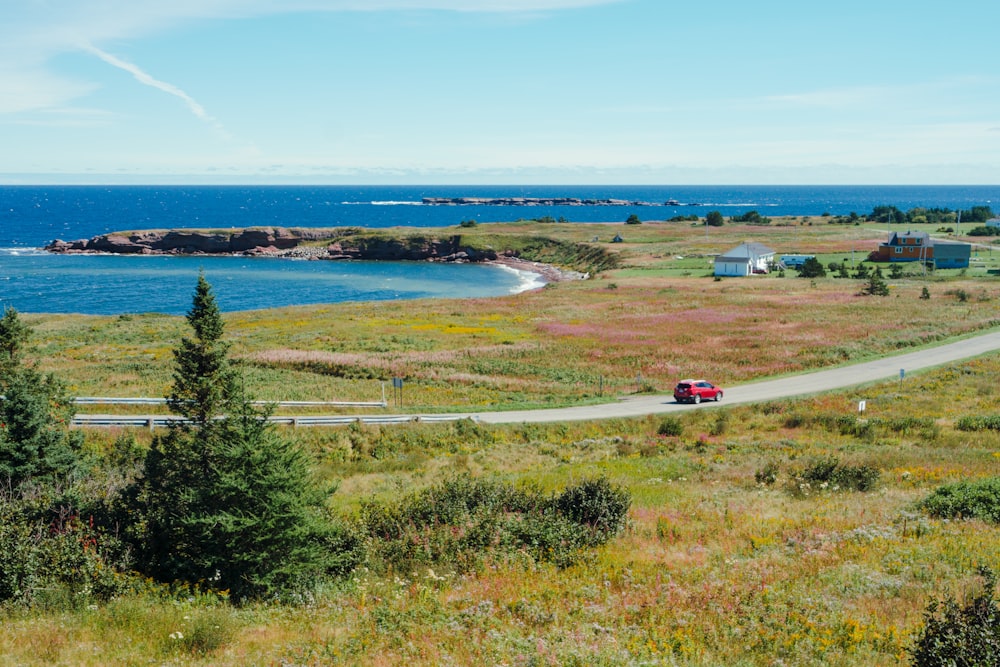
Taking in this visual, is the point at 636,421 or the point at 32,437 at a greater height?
the point at 32,437

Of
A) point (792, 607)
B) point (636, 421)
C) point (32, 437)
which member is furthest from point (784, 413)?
point (32, 437)

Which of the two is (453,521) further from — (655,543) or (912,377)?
(912,377)

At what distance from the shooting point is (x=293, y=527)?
47.3 ft

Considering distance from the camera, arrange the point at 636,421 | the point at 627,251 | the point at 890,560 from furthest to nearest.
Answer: the point at 627,251, the point at 636,421, the point at 890,560

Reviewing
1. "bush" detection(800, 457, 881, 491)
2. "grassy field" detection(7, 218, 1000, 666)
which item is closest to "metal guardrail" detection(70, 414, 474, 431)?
"grassy field" detection(7, 218, 1000, 666)

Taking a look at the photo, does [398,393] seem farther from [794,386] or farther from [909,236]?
[909,236]

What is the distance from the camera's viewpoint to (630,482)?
23125mm

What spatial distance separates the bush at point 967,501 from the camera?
1677 centimetres

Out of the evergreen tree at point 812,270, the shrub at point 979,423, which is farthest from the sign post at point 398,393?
the evergreen tree at point 812,270

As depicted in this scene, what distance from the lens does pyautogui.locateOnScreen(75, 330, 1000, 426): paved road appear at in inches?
1278

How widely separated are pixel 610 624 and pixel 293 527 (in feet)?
21.1

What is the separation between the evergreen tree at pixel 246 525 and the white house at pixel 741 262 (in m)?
89.2

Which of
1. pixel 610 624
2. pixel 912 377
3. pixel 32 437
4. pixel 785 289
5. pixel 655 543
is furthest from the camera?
pixel 785 289

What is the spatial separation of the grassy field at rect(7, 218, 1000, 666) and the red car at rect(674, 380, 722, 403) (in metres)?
1.91
